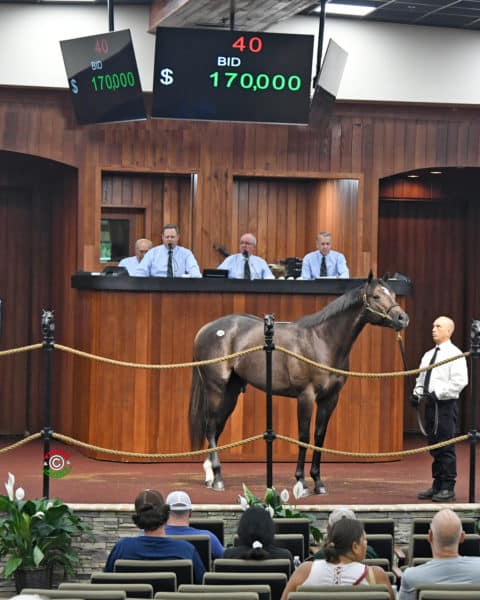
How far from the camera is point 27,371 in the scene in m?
13.1

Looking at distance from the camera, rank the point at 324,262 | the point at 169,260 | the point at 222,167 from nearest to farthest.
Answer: the point at 169,260
the point at 324,262
the point at 222,167

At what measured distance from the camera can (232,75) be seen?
10719 mm

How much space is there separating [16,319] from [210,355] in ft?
13.1

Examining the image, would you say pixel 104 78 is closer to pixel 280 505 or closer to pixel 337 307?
pixel 337 307

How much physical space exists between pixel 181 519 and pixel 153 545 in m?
0.52

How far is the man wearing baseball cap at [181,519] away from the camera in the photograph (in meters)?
6.51

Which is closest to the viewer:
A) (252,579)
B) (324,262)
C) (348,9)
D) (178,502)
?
(252,579)

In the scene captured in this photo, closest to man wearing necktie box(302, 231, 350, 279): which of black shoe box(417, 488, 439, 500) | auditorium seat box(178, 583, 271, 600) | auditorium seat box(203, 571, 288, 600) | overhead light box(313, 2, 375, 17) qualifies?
overhead light box(313, 2, 375, 17)

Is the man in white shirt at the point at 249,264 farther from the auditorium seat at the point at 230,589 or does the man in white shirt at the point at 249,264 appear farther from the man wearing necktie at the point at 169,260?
the auditorium seat at the point at 230,589

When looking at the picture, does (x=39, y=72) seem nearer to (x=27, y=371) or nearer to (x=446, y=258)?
(x=27, y=371)

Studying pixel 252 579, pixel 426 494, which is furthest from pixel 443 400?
pixel 252 579

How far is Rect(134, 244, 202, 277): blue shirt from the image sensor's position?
11492 mm

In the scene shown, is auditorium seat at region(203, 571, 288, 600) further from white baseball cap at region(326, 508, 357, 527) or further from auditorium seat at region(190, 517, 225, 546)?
auditorium seat at region(190, 517, 225, 546)

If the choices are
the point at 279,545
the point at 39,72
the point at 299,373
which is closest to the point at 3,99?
the point at 39,72
